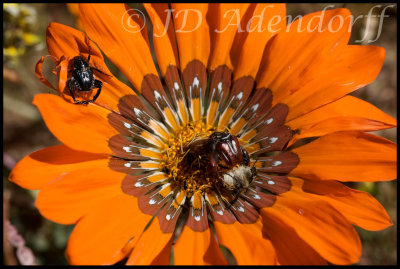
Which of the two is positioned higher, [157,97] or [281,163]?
[157,97]

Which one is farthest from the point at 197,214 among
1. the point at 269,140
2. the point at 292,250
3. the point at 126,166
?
the point at 269,140

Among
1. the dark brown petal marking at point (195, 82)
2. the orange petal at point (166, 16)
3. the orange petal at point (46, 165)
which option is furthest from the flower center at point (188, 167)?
the orange petal at point (166, 16)

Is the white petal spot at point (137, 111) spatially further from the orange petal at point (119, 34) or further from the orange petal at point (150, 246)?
the orange petal at point (150, 246)

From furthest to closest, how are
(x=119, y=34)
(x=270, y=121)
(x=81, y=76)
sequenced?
(x=270, y=121) < (x=119, y=34) < (x=81, y=76)

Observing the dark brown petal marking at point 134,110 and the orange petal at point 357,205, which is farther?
the dark brown petal marking at point 134,110

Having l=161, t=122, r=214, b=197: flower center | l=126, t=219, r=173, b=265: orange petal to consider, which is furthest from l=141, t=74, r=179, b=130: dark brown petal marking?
l=126, t=219, r=173, b=265: orange petal

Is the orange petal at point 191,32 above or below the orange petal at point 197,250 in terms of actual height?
above

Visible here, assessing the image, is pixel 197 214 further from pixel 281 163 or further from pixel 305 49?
pixel 305 49
